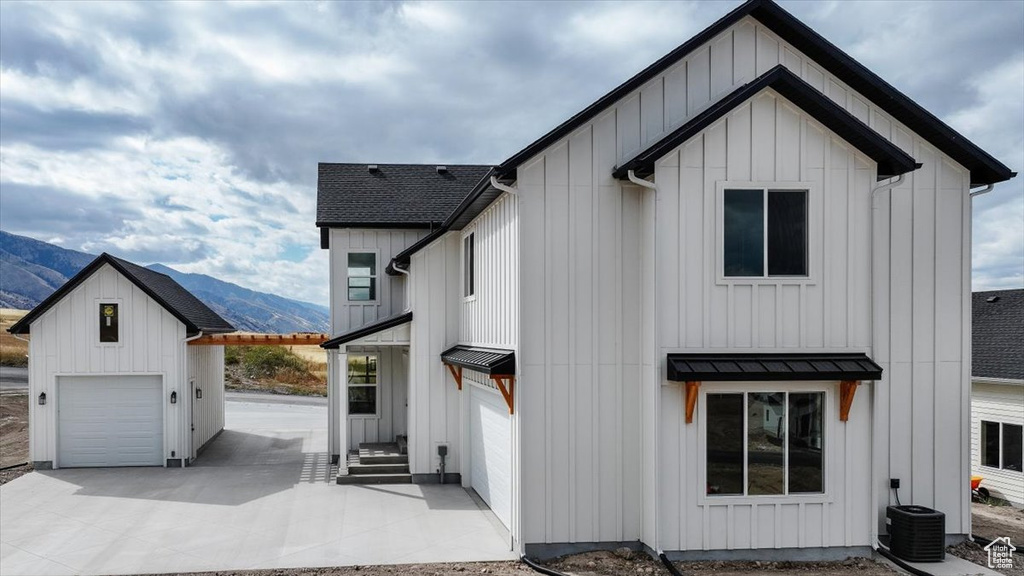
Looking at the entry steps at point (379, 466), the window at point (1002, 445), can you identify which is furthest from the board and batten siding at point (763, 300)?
the window at point (1002, 445)

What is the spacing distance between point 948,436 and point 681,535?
442 centimetres

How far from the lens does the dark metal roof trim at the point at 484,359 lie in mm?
9539

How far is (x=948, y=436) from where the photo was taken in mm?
10016

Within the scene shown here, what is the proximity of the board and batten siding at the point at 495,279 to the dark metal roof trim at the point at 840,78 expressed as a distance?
1.09 metres

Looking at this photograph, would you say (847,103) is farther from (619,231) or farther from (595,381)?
(595,381)

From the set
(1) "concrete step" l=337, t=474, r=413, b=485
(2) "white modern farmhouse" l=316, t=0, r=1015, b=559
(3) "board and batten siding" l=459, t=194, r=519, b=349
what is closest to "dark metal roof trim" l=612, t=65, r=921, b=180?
(2) "white modern farmhouse" l=316, t=0, r=1015, b=559

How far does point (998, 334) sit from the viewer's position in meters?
16.8

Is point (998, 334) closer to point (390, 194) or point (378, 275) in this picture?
Answer: point (378, 275)

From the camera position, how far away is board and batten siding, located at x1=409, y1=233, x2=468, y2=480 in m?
14.1

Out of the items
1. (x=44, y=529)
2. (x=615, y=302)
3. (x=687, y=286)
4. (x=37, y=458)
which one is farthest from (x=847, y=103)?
(x=37, y=458)

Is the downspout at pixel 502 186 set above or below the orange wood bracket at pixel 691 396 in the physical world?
above

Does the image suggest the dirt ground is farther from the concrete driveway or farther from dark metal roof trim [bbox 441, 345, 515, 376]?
the concrete driveway

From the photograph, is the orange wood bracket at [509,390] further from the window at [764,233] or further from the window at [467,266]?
the window at [764,233]
